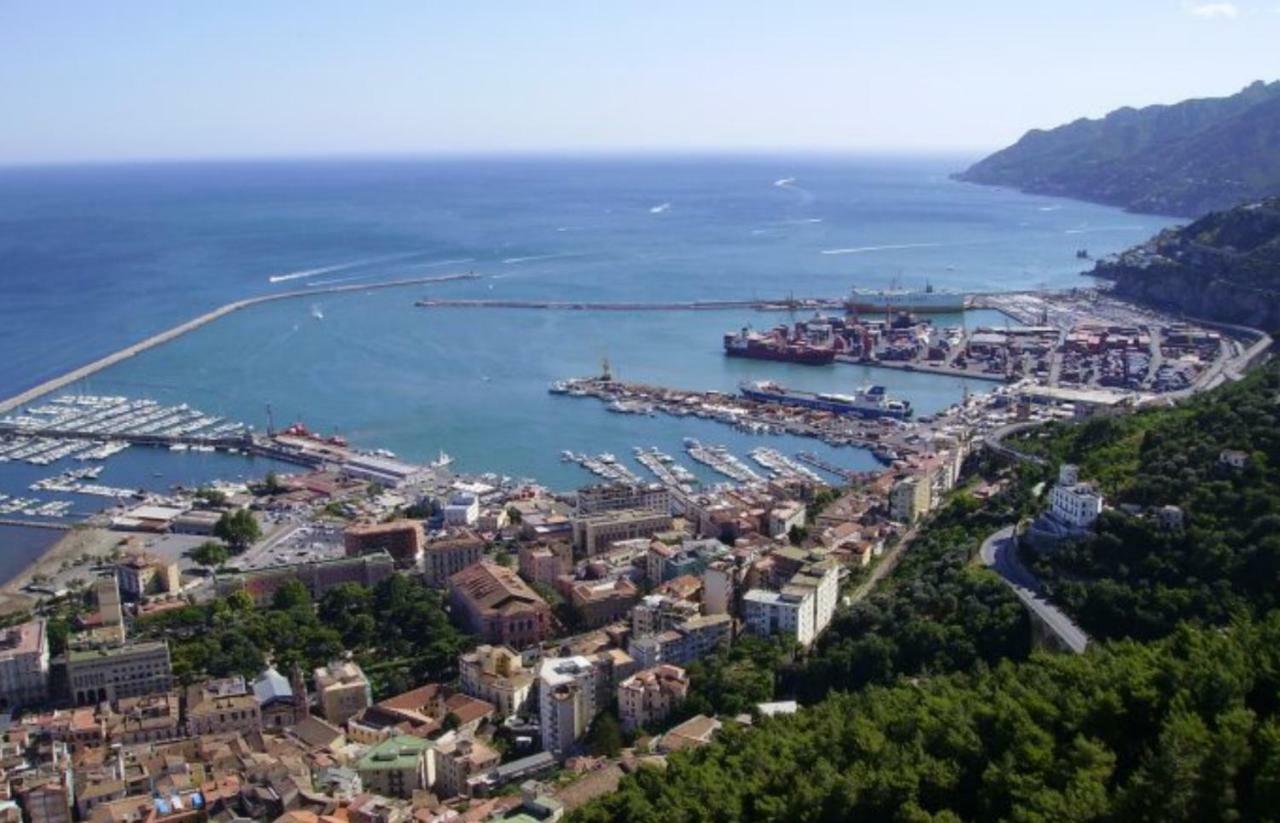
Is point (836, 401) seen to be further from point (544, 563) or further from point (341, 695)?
point (341, 695)

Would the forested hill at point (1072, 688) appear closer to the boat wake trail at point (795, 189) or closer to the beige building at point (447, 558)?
the beige building at point (447, 558)

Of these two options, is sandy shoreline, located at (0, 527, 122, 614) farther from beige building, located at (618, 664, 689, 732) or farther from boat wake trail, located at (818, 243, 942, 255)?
boat wake trail, located at (818, 243, 942, 255)

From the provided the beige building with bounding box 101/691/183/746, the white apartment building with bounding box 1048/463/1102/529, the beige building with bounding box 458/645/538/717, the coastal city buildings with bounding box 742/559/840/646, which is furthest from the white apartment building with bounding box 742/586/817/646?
the beige building with bounding box 101/691/183/746

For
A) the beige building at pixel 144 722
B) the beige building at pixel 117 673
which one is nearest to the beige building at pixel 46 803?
the beige building at pixel 144 722

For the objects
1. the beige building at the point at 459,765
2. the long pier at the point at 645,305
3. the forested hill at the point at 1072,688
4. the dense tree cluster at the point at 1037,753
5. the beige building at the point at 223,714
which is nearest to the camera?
the dense tree cluster at the point at 1037,753

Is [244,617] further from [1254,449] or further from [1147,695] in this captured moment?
[1254,449]
